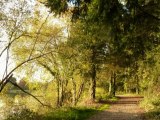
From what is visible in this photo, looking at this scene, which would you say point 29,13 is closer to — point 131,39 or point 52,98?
point 131,39

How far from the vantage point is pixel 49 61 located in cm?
3412

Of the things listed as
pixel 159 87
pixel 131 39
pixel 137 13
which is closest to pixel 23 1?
pixel 131 39

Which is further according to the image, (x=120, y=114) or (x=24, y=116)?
(x=120, y=114)

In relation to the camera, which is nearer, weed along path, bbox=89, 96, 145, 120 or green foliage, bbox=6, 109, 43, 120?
green foliage, bbox=6, 109, 43, 120

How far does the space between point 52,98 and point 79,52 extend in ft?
42.1

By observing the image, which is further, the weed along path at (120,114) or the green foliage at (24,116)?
the weed along path at (120,114)

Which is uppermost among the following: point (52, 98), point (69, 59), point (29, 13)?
point (29, 13)

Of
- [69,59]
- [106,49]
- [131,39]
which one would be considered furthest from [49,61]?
[131,39]

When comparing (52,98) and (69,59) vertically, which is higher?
(69,59)

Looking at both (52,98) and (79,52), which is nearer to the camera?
(79,52)

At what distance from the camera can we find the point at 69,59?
31281 mm

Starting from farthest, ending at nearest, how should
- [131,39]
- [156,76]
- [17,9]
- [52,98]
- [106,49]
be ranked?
1. [52,98]
2. [106,49]
3. [156,76]
4. [17,9]
5. [131,39]

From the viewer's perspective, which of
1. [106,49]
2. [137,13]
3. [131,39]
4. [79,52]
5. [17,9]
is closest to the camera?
[137,13]

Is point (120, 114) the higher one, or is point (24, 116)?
point (120, 114)
